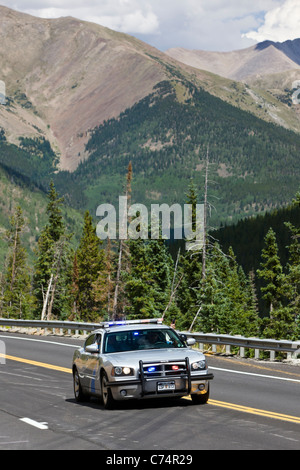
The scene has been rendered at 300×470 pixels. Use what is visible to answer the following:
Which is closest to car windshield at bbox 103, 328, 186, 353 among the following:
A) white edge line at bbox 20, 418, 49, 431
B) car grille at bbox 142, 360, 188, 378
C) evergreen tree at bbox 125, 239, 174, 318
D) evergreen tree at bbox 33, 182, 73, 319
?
car grille at bbox 142, 360, 188, 378

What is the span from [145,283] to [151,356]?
4819cm

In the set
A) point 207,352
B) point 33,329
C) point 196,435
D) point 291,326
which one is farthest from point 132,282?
point 196,435

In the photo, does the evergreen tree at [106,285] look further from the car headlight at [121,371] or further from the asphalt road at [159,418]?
the car headlight at [121,371]

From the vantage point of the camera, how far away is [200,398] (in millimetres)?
13461

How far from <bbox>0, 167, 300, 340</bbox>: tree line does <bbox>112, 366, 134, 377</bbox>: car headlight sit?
32649 mm

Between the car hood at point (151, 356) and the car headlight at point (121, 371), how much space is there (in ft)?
0.29

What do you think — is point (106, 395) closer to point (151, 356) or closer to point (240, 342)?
point (151, 356)

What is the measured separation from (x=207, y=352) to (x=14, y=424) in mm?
15473

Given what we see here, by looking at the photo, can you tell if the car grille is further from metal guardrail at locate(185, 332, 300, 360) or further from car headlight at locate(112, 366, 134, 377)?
metal guardrail at locate(185, 332, 300, 360)

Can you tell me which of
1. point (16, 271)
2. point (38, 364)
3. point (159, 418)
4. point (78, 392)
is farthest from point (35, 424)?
point (16, 271)

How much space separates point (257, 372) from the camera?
2045 cm

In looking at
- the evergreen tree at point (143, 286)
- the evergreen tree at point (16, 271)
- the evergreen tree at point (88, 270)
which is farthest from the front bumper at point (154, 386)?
the evergreen tree at point (16, 271)

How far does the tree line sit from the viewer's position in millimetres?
48875

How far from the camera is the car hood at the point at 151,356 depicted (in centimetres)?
1269
